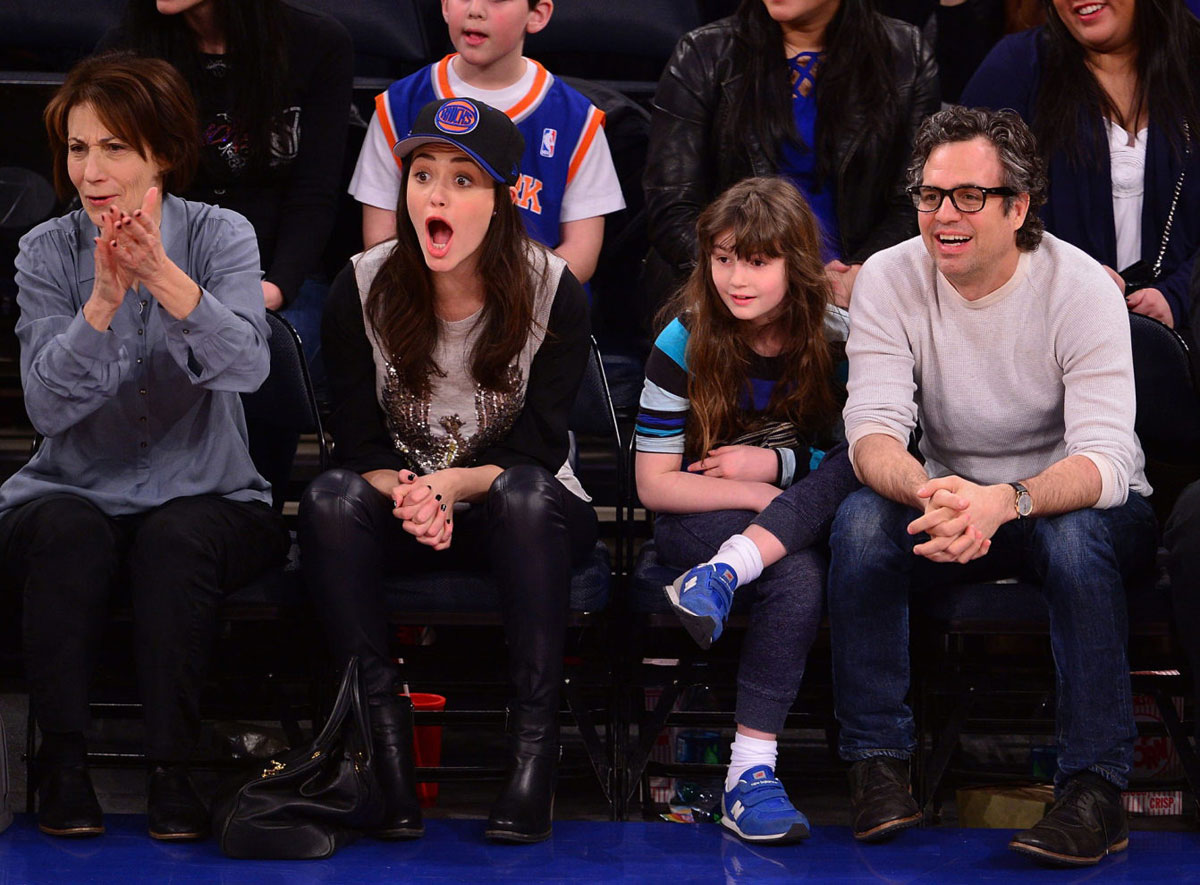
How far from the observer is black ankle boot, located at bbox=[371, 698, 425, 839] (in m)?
2.54

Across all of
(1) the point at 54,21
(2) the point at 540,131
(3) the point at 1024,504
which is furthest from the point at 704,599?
(1) the point at 54,21

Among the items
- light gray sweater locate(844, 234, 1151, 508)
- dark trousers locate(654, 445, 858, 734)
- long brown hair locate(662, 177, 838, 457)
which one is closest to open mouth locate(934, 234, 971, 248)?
light gray sweater locate(844, 234, 1151, 508)

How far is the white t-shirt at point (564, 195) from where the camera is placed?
346cm

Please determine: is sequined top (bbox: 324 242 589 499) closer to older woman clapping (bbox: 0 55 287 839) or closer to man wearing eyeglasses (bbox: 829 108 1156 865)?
older woman clapping (bbox: 0 55 287 839)

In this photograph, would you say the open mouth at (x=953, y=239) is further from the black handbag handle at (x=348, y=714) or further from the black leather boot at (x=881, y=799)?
the black handbag handle at (x=348, y=714)

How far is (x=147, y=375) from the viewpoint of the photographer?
8.91ft

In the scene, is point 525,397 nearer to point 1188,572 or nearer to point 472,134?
point 472,134

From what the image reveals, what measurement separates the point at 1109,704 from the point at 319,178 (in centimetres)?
207

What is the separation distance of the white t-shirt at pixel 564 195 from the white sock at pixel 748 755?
54.5 inches

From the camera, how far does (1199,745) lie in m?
2.63

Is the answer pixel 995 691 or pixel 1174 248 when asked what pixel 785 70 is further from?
pixel 995 691

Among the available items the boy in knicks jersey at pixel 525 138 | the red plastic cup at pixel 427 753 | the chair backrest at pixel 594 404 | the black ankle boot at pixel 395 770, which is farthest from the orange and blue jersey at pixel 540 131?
the black ankle boot at pixel 395 770

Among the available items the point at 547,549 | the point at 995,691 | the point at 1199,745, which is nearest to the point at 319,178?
the point at 547,549

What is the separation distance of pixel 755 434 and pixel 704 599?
52cm
